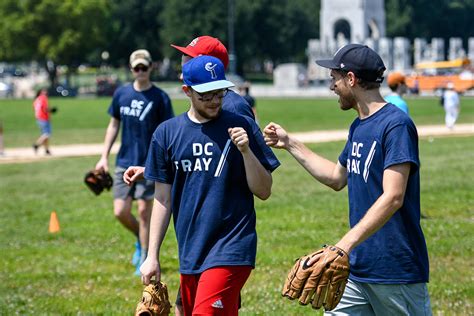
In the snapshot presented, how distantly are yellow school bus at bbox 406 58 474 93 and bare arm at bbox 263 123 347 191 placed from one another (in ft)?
185

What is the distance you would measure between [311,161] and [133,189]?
4260 millimetres

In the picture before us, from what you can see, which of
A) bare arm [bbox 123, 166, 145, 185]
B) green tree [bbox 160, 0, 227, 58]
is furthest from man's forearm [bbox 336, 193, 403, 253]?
green tree [bbox 160, 0, 227, 58]

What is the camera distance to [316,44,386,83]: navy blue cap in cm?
513

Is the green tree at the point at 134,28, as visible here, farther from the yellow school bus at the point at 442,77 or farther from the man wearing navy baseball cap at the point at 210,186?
the man wearing navy baseball cap at the point at 210,186

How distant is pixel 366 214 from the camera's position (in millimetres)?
4848

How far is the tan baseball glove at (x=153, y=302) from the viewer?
539cm

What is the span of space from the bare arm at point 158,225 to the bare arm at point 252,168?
→ 526 millimetres

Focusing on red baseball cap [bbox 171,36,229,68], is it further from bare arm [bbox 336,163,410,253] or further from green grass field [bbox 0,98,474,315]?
green grass field [bbox 0,98,474,315]

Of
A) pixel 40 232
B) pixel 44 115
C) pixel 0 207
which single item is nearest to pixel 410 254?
pixel 40 232

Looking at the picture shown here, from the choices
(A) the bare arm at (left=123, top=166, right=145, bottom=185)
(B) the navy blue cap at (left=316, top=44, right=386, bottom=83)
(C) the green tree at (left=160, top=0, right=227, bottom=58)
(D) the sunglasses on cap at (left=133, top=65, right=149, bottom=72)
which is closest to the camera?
(B) the navy blue cap at (left=316, top=44, right=386, bottom=83)

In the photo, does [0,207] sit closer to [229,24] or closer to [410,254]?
[410,254]

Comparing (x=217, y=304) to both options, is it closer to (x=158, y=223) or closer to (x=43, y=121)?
(x=158, y=223)

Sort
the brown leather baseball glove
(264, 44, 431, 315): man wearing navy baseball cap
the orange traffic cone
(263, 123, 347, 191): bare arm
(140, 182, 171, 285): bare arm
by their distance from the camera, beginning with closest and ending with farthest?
(264, 44, 431, 315): man wearing navy baseball cap, (140, 182, 171, 285): bare arm, (263, 123, 347, 191): bare arm, the brown leather baseball glove, the orange traffic cone

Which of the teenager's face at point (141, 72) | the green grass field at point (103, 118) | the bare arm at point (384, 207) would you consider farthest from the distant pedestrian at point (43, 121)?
the bare arm at point (384, 207)
